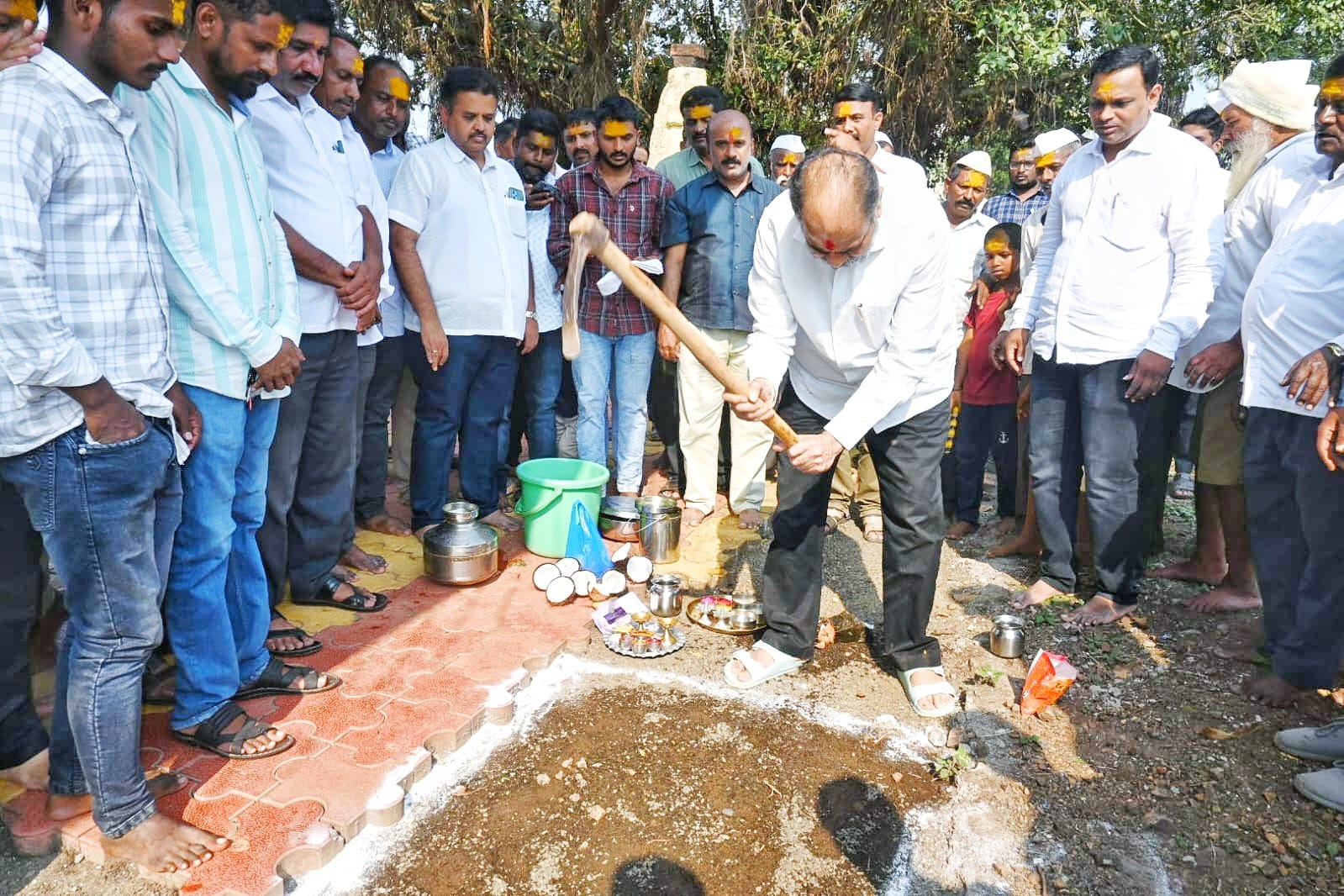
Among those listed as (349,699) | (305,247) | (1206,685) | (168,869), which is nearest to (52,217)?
(305,247)

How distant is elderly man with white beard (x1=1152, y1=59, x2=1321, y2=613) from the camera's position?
3.56m

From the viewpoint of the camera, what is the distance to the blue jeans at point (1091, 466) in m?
3.84

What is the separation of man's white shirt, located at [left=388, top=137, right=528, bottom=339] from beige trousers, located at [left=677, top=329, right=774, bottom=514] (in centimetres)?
116

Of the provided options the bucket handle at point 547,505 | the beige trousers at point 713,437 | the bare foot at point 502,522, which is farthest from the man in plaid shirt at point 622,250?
the bucket handle at point 547,505

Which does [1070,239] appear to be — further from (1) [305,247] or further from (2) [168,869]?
(2) [168,869]

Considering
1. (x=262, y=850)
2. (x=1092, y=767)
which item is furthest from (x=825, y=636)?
(x=262, y=850)

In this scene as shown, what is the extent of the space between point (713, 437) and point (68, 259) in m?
3.70

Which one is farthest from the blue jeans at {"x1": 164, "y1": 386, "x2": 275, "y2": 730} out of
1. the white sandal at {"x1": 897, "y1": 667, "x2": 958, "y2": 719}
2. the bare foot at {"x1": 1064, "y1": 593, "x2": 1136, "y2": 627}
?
the bare foot at {"x1": 1064, "y1": 593, "x2": 1136, "y2": 627}

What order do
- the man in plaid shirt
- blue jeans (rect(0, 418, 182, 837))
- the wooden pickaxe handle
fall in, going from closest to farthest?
1. blue jeans (rect(0, 418, 182, 837))
2. the wooden pickaxe handle
3. the man in plaid shirt

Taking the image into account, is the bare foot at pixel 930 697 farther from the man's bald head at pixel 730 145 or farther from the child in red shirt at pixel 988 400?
the man's bald head at pixel 730 145

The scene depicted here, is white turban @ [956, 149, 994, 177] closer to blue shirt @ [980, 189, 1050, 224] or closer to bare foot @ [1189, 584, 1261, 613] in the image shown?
blue shirt @ [980, 189, 1050, 224]

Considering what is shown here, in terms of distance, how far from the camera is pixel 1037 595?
4.19 metres

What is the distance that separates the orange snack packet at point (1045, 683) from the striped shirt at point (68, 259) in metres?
3.04

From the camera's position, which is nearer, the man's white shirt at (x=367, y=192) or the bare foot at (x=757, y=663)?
the bare foot at (x=757, y=663)
